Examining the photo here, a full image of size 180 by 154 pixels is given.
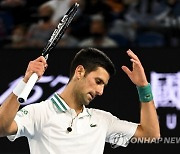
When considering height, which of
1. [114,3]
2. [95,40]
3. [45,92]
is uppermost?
[114,3]

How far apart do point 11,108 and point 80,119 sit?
1.94 feet

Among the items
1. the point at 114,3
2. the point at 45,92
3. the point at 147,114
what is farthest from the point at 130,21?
the point at 147,114

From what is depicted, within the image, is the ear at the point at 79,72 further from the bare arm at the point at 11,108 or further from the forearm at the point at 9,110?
the forearm at the point at 9,110

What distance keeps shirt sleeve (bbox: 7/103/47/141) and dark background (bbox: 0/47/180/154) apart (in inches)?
128

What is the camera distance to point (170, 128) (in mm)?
7434

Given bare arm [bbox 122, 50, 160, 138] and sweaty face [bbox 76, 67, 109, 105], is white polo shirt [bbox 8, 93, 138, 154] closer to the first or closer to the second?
sweaty face [bbox 76, 67, 109, 105]

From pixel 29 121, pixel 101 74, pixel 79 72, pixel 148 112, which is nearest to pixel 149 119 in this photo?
pixel 148 112

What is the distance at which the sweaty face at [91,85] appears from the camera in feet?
14.0

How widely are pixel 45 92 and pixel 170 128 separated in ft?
4.77

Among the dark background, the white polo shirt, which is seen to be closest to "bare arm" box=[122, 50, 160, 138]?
the white polo shirt

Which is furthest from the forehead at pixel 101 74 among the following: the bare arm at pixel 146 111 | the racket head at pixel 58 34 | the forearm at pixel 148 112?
the racket head at pixel 58 34

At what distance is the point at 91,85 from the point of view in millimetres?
4277

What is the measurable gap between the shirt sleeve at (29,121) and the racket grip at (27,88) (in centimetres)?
29

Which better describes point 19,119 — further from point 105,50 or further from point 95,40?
point 95,40
